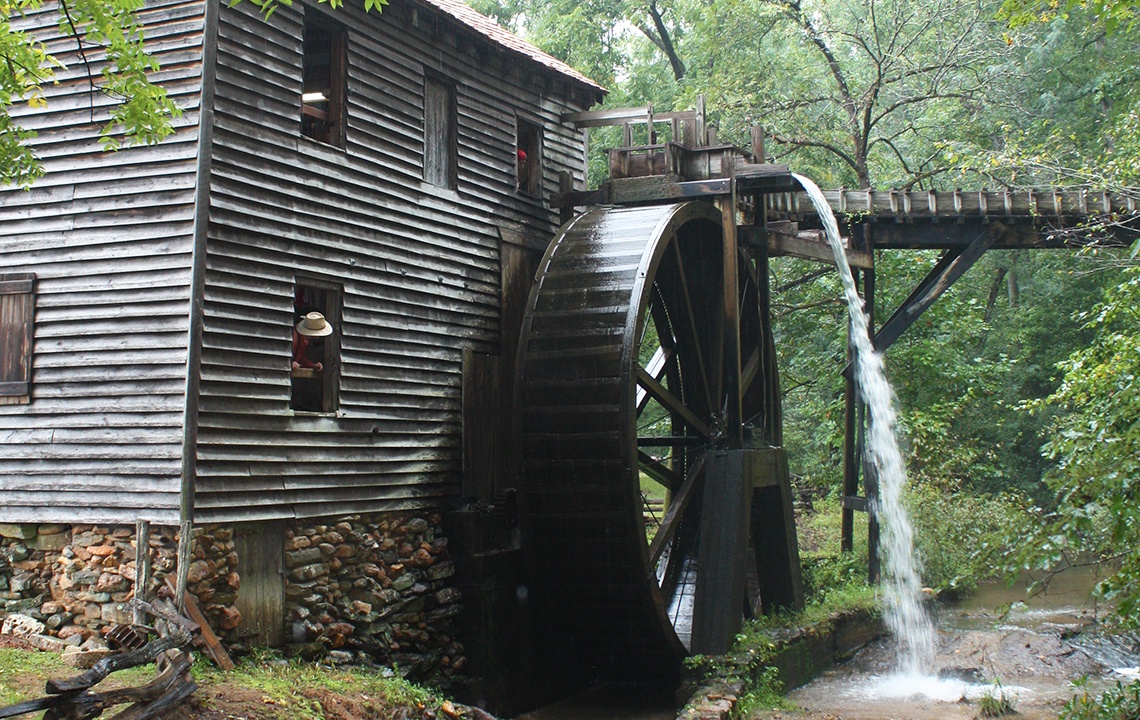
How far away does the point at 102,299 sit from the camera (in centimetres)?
817

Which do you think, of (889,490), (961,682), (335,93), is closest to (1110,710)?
(961,682)

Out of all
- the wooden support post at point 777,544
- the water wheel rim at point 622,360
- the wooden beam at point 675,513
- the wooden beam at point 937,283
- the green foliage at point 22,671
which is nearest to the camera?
the green foliage at point 22,671

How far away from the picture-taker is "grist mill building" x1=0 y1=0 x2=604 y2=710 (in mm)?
7867

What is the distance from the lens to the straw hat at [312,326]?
341 inches

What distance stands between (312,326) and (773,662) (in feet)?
16.5

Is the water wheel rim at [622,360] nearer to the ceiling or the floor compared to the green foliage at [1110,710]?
nearer to the ceiling

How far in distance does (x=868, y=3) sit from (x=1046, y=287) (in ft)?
31.1

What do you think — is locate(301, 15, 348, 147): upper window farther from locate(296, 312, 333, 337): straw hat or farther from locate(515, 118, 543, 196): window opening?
locate(515, 118, 543, 196): window opening

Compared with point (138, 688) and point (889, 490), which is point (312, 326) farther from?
point (889, 490)

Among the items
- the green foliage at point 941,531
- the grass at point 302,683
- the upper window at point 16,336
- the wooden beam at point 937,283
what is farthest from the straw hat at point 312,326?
the green foliage at point 941,531

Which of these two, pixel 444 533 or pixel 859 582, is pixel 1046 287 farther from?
pixel 444 533

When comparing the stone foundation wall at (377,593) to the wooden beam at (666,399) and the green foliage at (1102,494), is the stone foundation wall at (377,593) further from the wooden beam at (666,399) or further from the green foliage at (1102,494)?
the green foliage at (1102,494)

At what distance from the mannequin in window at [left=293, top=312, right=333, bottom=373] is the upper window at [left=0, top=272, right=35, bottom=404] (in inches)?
78.6

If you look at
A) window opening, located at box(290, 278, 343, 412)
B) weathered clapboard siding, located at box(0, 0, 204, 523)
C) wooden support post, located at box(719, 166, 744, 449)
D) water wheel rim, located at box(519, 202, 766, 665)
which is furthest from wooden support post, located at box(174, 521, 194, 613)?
wooden support post, located at box(719, 166, 744, 449)
